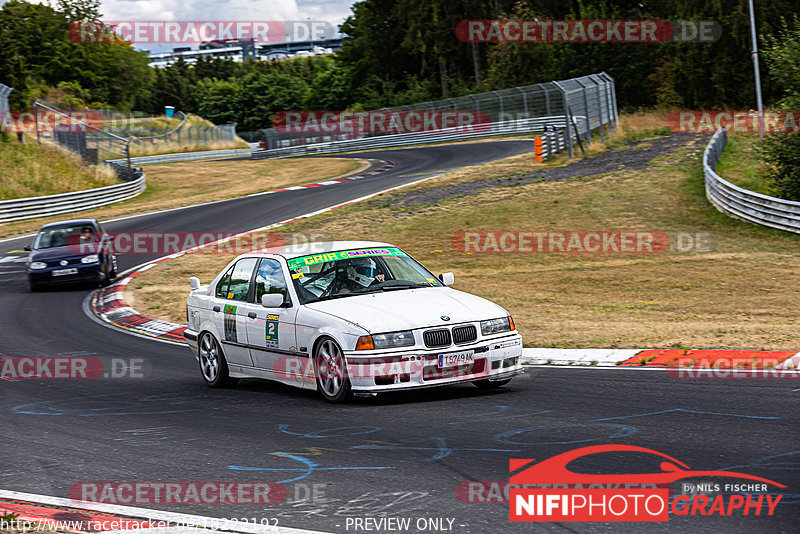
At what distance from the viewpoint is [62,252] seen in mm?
19766

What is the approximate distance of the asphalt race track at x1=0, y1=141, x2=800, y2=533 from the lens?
5.12m

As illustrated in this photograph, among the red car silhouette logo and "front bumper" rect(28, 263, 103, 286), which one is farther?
Result: "front bumper" rect(28, 263, 103, 286)

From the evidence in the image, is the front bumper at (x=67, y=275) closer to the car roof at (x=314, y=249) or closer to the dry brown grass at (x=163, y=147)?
the car roof at (x=314, y=249)

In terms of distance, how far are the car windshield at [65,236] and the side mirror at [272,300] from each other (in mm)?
13033

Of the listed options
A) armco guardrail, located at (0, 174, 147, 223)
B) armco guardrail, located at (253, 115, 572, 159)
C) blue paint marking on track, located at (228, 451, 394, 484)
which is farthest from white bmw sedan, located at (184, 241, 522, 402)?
armco guardrail, located at (253, 115, 572, 159)

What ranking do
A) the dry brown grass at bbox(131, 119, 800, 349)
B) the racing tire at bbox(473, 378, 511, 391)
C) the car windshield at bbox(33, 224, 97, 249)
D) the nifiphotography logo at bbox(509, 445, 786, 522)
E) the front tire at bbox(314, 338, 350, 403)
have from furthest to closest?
the car windshield at bbox(33, 224, 97, 249)
the dry brown grass at bbox(131, 119, 800, 349)
the racing tire at bbox(473, 378, 511, 391)
the front tire at bbox(314, 338, 350, 403)
the nifiphotography logo at bbox(509, 445, 786, 522)

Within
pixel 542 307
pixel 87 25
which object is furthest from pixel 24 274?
pixel 87 25

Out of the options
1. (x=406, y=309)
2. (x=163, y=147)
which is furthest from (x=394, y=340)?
(x=163, y=147)

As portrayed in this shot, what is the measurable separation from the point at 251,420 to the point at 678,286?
10586 mm

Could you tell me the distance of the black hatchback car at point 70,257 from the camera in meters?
19.5

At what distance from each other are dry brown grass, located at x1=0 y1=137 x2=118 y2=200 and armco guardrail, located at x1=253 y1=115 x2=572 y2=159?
19.4 metres

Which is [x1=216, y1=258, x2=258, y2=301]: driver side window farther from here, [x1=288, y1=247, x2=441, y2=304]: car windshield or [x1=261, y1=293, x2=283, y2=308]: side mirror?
[x1=261, y1=293, x2=283, y2=308]: side mirror

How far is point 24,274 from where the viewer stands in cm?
2244

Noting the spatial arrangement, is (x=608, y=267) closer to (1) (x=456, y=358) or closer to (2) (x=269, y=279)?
(2) (x=269, y=279)
